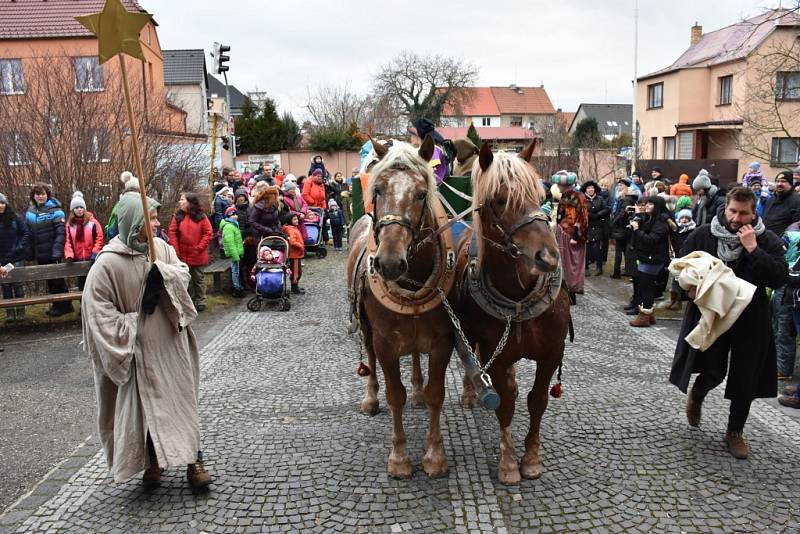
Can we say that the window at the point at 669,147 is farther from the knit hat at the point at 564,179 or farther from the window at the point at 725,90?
the knit hat at the point at 564,179

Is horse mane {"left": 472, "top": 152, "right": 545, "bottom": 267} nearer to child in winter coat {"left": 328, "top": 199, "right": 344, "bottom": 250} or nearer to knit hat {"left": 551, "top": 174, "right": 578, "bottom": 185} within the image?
knit hat {"left": 551, "top": 174, "right": 578, "bottom": 185}

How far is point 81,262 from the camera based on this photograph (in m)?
8.50

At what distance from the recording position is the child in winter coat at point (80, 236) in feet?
28.8

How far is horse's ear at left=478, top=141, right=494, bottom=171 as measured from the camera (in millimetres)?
3533

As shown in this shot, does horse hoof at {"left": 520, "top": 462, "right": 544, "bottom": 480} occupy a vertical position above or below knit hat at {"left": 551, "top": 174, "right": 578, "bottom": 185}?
below

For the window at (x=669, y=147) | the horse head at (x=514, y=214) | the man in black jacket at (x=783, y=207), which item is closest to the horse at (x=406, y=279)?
the horse head at (x=514, y=214)

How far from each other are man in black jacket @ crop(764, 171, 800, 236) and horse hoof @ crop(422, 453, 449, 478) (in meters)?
Result: 6.21

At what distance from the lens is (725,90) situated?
29.9m

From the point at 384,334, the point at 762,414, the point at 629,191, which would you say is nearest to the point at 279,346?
the point at 384,334

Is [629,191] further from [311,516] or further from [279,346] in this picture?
[311,516]

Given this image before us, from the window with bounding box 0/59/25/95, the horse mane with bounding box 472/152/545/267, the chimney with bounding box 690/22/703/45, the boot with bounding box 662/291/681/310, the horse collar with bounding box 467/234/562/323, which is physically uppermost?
the chimney with bounding box 690/22/703/45

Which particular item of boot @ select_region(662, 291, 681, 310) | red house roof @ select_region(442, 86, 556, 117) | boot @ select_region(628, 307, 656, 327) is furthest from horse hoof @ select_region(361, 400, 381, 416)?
red house roof @ select_region(442, 86, 556, 117)

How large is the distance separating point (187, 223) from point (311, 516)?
652 centimetres

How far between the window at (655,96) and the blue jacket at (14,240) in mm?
32036
